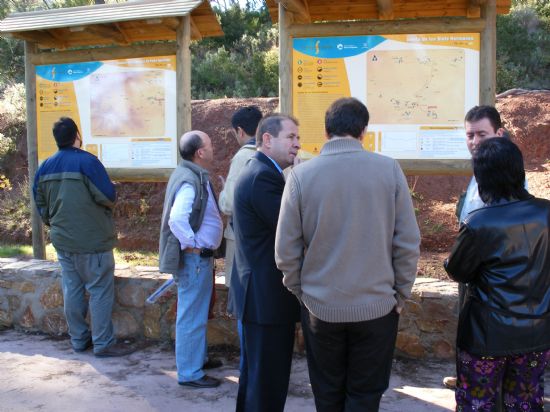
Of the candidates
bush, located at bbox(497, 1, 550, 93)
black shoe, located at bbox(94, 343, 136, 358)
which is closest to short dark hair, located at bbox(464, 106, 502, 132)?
black shoe, located at bbox(94, 343, 136, 358)

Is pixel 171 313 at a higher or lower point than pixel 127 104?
lower

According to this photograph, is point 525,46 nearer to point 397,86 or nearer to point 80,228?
point 397,86

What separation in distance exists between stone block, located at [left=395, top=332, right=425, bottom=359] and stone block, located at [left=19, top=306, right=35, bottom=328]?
351cm

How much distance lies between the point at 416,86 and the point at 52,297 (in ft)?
12.8

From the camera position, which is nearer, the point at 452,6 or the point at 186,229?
the point at 186,229

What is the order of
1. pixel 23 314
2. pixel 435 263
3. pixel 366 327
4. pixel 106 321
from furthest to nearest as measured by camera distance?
1. pixel 435 263
2. pixel 23 314
3. pixel 106 321
4. pixel 366 327

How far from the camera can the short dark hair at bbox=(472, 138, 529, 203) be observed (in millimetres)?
2764

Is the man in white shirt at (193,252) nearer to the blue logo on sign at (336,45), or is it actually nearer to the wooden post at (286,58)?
the wooden post at (286,58)

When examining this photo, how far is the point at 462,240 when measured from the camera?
9.15ft

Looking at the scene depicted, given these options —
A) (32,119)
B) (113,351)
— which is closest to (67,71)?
(32,119)

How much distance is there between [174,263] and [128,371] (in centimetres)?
111

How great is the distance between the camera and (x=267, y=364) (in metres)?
3.23

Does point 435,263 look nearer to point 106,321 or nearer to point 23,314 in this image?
point 106,321

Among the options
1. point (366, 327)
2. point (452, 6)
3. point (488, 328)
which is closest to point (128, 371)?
point (366, 327)
